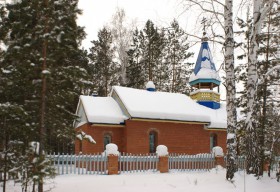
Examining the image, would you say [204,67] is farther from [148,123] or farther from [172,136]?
[148,123]

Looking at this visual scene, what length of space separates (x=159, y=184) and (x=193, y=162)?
253 inches

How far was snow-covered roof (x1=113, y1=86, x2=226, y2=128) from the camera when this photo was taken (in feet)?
67.4

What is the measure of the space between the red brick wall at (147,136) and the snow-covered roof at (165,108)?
0.95 m

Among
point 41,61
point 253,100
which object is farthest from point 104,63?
point 41,61

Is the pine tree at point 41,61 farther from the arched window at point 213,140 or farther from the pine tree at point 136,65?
the pine tree at point 136,65

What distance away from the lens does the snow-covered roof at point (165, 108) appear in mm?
20547

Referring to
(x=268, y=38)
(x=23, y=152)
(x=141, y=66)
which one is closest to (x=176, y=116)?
(x=268, y=38)

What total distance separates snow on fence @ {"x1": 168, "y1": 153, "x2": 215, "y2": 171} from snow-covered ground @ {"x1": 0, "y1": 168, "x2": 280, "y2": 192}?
333 cm

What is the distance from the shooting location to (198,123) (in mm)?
22578

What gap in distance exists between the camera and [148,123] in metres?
21.4

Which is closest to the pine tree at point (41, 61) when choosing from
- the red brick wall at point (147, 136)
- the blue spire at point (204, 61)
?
the red brick wall at point (147, 136)

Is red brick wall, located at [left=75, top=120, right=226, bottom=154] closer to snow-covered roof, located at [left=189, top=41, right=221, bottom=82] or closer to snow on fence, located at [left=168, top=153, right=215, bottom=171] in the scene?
snow on fence, located at [left=168, top=153, right=215, bottom=171]

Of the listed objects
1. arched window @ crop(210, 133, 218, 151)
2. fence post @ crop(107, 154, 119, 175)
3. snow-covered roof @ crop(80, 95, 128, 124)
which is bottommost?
fence post @ crop(107, 154, 119, 175)

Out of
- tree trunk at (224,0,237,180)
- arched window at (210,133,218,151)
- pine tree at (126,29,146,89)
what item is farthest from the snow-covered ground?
pine tree at (126,29,146,89)
